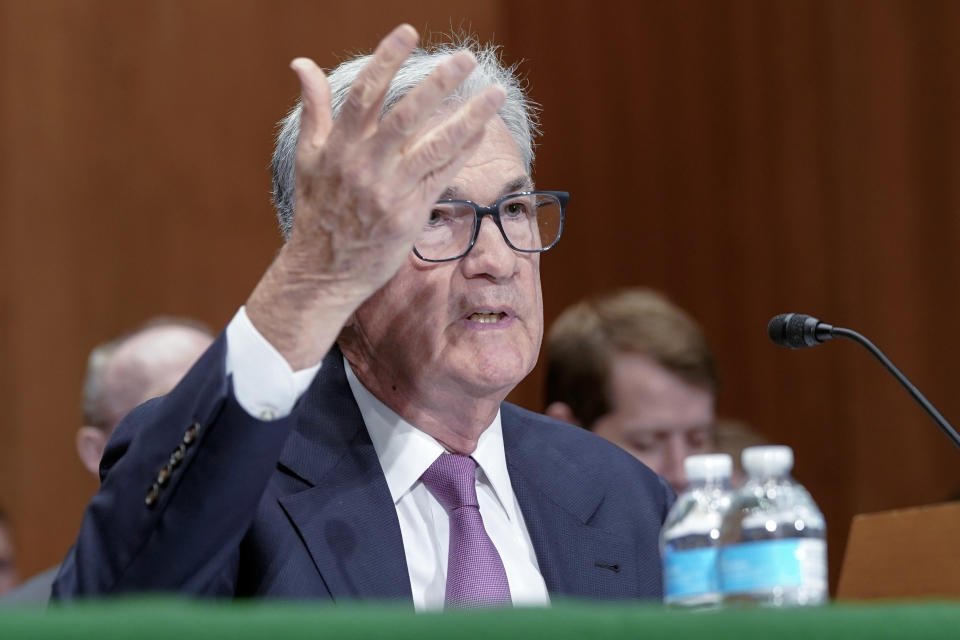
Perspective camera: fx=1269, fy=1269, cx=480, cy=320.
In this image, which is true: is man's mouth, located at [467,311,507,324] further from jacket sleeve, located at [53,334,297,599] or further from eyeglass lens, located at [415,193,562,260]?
jacket sleeve, located at [53,334,297,599]

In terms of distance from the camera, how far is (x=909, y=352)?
3943 mm

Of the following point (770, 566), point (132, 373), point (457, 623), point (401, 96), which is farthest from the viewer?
point (132, 373)

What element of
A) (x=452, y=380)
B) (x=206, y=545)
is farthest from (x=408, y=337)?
(x=206, y=545)

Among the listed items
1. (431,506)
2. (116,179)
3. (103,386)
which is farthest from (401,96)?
(116,179)

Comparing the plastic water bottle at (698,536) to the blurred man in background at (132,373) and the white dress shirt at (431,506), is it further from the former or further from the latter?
the blurred man in background at (132,373)

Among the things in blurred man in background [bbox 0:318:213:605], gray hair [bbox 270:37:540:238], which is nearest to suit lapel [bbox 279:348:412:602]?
gray hair [bbox 270:37:540:238]

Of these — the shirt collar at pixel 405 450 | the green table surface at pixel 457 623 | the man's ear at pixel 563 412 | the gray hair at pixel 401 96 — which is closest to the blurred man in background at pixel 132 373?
the man's ear at pixel 563 412

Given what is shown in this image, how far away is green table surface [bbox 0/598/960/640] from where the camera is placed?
0.64m

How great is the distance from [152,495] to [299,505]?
29 centimetres

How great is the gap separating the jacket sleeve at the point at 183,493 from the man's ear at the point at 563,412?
2.00 m

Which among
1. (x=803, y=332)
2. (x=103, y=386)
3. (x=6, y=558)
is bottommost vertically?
(x=6, y=558)

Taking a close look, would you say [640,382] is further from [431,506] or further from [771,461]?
[771,461]

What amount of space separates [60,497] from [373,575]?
8.65 feet

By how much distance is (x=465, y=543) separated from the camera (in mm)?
1545
